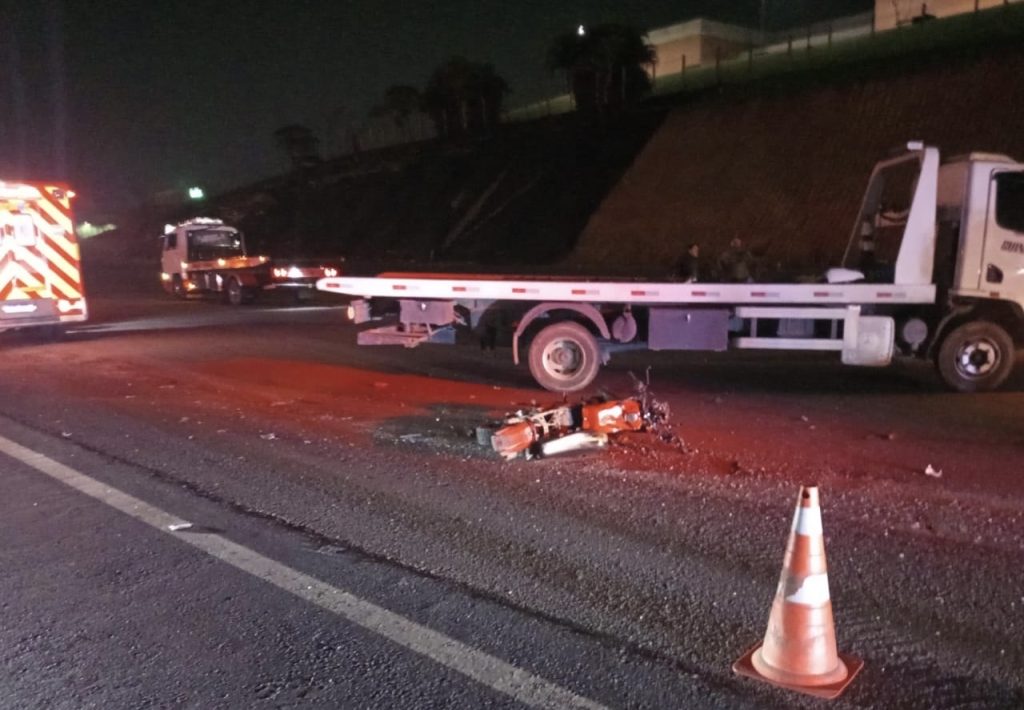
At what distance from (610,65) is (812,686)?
169 feet

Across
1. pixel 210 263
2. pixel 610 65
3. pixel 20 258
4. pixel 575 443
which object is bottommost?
pixel 575 443

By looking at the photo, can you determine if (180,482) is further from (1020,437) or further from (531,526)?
(1020,437)

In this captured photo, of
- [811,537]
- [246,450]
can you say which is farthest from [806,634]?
[246,450]

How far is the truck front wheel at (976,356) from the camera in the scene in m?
10.1

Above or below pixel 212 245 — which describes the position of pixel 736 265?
below

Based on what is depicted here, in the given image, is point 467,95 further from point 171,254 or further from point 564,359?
point 564,359

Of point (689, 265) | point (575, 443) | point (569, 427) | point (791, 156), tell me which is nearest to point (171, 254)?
point (689, 265)

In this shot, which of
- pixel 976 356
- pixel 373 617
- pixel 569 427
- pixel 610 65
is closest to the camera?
pixel 373 617

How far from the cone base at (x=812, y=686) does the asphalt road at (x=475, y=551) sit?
0.17ft

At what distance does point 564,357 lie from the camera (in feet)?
34.9

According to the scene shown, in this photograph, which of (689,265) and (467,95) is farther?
(467,95)

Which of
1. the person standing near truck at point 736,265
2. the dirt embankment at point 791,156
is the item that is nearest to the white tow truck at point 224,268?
the dirt embankment at point 791,156

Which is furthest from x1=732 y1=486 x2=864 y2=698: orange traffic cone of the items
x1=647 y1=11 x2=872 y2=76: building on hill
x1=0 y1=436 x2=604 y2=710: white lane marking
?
x1=647 y1=11 x2=872 y2=76: building on hill

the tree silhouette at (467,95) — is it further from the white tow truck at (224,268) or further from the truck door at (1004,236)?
the truck door at (1004,236)
